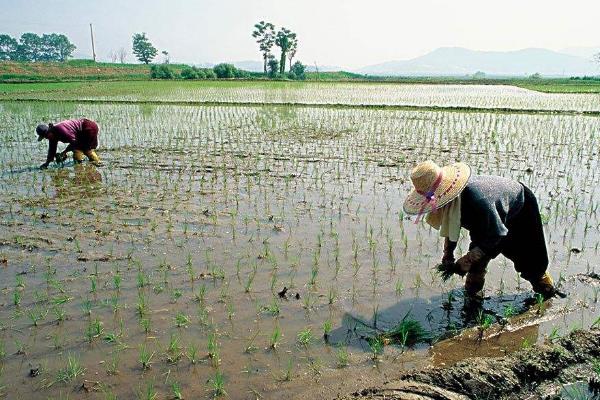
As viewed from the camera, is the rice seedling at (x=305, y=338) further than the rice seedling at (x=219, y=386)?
Yes

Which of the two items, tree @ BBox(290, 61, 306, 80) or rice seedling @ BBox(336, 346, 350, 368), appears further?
tree @ BBox(290, 61, 306, 80)

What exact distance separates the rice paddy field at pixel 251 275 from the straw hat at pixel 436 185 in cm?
76

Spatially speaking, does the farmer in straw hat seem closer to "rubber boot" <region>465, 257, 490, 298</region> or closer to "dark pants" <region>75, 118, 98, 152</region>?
"rubber boot" <region>465, 257, 490, 298</region>

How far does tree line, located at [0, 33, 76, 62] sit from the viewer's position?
278 ft

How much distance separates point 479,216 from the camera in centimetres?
303

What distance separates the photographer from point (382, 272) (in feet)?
12.9

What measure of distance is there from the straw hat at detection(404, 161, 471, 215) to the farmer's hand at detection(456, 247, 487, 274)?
404mm

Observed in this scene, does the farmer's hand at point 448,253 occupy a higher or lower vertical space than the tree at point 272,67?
lower

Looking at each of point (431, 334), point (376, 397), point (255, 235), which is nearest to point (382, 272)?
point (431, 334)

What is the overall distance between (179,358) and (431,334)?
153cm

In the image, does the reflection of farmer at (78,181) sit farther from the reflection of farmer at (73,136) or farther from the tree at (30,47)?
the tree at (30,47)

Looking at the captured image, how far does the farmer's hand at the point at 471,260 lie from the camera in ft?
10.1

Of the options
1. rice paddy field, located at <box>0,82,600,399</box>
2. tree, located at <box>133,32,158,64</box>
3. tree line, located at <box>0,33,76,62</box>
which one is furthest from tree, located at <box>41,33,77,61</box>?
rice paddy field, located at <box>0,82,600,399</box>

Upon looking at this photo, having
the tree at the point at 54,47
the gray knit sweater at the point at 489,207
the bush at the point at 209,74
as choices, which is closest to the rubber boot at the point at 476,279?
the gray knit sweater at the point at 489,207
